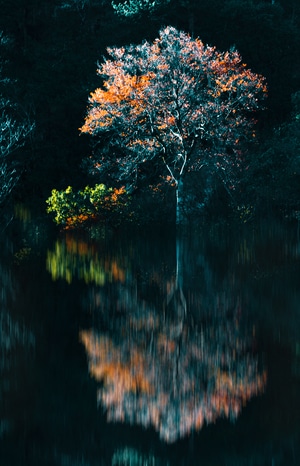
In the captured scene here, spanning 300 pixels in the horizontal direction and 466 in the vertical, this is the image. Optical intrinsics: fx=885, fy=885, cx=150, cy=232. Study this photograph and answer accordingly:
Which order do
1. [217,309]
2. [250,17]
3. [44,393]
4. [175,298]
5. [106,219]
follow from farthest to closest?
[250,17] → [106,219] → [175,298] → [217,309] → [44,393]

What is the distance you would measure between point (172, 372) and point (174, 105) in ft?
78.0

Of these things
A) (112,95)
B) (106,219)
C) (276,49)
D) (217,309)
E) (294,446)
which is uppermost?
(276,49)

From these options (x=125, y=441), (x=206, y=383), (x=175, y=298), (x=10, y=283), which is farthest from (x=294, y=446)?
(x=10, y=283)

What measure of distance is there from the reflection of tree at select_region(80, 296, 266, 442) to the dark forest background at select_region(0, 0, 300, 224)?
25.3 meters

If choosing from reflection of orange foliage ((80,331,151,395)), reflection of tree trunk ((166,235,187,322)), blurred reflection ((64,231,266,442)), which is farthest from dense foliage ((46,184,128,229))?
reflection of orange foliage ((80,331,151,395))

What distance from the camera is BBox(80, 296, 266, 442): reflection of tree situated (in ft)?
32.6

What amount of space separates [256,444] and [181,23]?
35986 mm

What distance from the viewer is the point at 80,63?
41156mm

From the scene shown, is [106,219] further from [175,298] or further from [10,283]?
[175,298]

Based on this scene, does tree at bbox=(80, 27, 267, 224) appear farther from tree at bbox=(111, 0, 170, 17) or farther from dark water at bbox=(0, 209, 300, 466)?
dark water at bbox=(0, 209, 300, 466)

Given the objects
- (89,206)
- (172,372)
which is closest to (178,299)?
(172,372)

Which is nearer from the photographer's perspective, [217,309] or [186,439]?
[186,439]

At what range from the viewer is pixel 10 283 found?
1995 cm

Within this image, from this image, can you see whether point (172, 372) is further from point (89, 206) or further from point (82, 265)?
point (89, 206)
